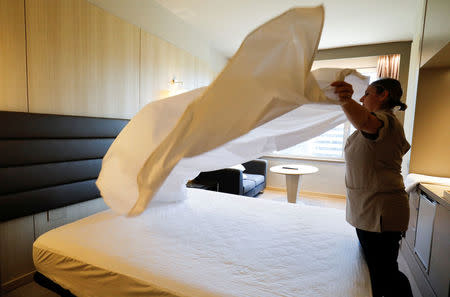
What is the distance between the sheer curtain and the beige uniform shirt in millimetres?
3721

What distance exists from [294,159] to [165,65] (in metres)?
3.31

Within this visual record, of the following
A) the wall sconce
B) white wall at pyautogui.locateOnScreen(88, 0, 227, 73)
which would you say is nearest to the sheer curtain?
white wall at pyautogui.locateOnScreen(88, 0, 227, 73)

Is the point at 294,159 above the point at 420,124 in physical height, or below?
below

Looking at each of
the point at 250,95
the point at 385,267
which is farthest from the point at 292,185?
the point at 250,95

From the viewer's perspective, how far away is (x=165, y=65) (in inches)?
129

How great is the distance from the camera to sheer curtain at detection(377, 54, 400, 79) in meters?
4.06

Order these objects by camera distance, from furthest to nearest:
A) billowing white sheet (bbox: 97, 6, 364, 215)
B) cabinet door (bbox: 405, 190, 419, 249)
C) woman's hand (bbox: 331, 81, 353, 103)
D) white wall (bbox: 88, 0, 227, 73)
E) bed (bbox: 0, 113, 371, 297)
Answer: white wall (bbox: 88, 0, 227, 73) → cabinet door (bbox: 405, 190, 419, 249) → bed (bbox: 0, 113, 371, 297) → woman's hand (bbox: 331, 81, 353, 103) → billowing white sheet (bbox: 97, 6, 364, 215)

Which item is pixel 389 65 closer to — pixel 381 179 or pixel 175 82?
pixel 175 82

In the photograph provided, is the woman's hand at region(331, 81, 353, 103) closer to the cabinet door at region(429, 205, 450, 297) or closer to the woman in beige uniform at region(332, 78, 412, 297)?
the woman in beige uniform at region(332, 78, 412, 297)

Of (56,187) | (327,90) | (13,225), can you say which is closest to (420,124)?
(327,90)

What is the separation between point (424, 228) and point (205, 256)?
183cm

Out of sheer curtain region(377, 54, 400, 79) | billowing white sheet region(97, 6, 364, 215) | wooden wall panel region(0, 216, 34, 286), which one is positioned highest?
sheer curtain region(377, 54, 400, 79)

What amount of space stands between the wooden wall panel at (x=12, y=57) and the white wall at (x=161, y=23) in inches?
31.0

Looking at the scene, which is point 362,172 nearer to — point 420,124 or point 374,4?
point 420,124
